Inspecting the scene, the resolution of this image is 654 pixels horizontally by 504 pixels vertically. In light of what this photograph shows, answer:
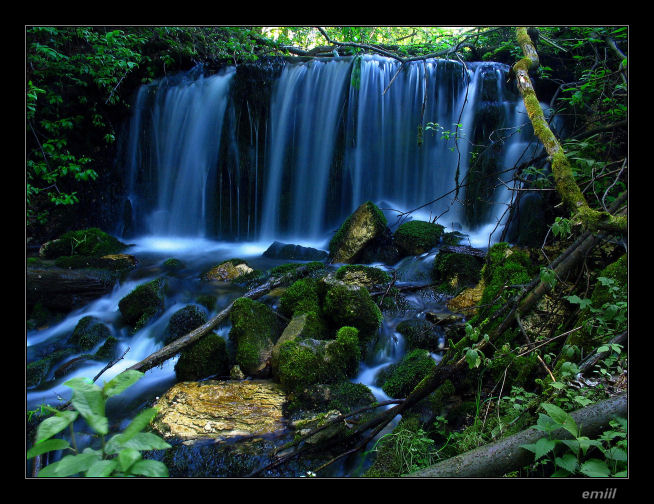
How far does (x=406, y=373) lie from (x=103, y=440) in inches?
108

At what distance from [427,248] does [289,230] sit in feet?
11.3

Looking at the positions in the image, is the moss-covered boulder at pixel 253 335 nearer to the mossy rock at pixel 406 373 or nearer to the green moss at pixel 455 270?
the mossy rock at pixel 406 373

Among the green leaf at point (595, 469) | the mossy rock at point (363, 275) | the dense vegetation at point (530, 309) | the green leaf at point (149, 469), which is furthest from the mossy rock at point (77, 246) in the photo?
the green leaf at point (595, 469)

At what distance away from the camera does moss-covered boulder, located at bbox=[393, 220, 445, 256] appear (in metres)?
6.65

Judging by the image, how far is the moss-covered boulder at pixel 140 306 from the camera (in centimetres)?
523

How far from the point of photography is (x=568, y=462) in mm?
1602

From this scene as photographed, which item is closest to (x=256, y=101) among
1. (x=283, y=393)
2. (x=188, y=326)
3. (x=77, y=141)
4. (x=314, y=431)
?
(x=77, y=141)

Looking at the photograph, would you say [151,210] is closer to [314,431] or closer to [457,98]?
[457,98]

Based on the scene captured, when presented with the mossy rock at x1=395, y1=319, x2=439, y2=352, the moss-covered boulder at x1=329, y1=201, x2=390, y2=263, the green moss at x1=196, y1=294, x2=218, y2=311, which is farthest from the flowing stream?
the mossy rock at x1=395, y1=319, x2=439, y2=352

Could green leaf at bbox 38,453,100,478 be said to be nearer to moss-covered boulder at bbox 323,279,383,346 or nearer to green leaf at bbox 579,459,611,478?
green leaf at bbox 579,459,611,478

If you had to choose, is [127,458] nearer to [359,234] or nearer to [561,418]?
[561,418]

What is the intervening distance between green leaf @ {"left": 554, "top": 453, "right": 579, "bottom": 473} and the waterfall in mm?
6791

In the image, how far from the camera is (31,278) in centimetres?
575

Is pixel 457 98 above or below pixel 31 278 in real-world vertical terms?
above
